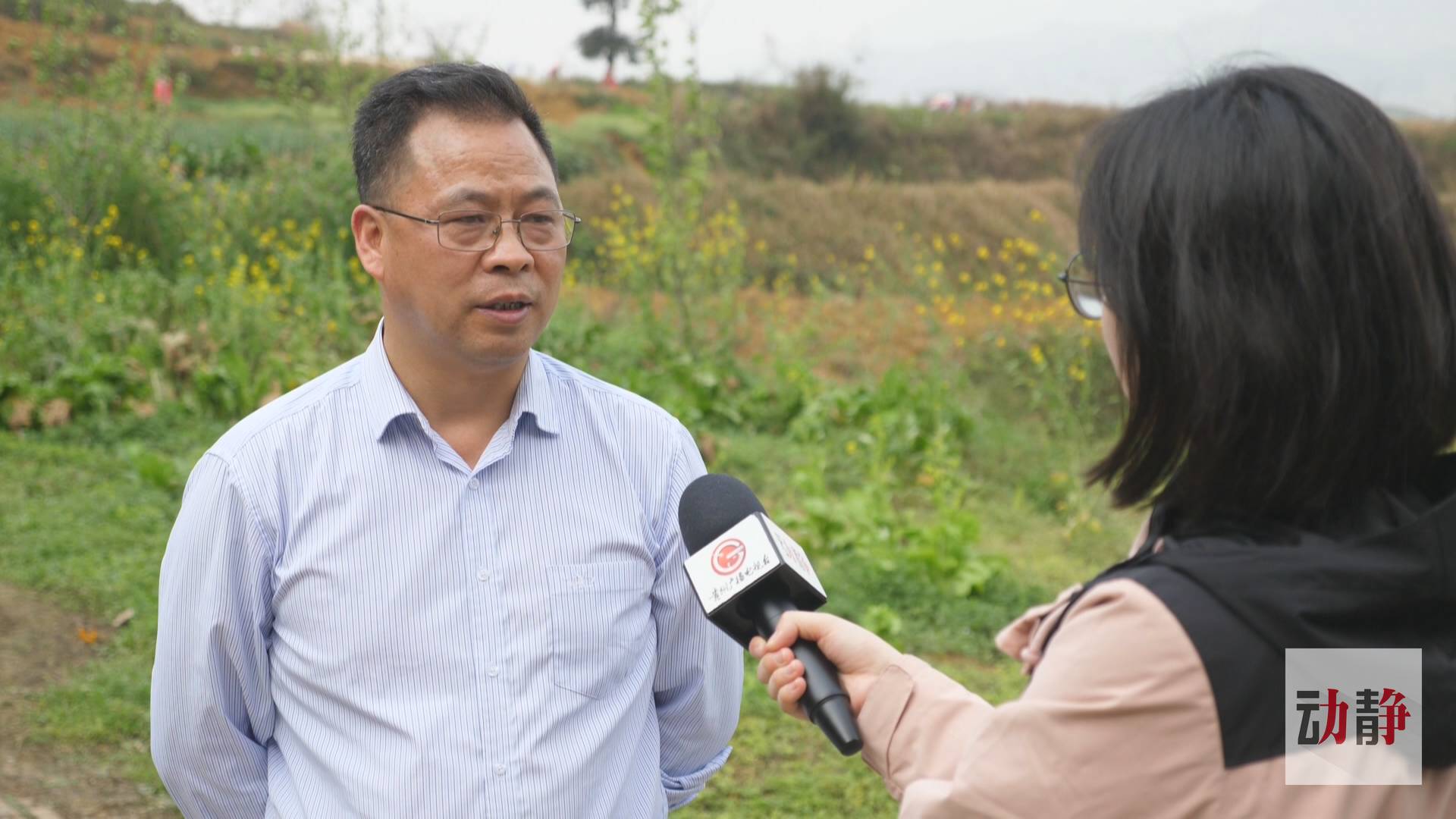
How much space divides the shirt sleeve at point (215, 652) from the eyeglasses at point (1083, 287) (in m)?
1.30

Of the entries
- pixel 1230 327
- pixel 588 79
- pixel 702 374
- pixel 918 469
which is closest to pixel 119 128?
pixel 702 374

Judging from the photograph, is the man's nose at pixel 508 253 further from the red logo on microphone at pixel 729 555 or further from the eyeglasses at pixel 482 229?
the red logo on microphone at pixel 729 555

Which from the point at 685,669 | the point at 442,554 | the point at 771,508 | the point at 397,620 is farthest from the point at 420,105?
the point at 771,508

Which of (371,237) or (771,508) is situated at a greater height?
(371,237)

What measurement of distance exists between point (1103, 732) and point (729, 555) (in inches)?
26.9

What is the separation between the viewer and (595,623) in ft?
7.18

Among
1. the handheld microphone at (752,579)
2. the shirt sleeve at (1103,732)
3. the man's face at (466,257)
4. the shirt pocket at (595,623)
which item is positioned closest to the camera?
the shirt sleeve at (1103,732)

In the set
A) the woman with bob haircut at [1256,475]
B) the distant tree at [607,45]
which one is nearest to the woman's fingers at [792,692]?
the woman with bob haircut at [1256,475]

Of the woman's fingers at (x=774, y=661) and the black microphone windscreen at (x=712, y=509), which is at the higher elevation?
the black microphone windscreen at (x=712, y=509)

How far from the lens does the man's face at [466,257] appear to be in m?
2.28

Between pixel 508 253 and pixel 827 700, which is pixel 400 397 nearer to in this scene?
pixel 508 253

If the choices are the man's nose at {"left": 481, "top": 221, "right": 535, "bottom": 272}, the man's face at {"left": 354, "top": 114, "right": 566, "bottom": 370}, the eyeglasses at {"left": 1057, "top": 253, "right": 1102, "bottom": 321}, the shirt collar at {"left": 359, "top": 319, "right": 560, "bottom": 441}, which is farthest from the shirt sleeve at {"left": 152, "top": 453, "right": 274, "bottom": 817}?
the eyeglasses at {"left": 1057, "top": 253, "right": 1102, "bottom": 321}

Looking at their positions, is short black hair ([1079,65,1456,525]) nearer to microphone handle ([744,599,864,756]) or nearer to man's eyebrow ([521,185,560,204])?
microphone handle ([744,599,864,756])

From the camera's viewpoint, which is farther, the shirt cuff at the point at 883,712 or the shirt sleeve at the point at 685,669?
the shirt sleeve at the point at 685,669
